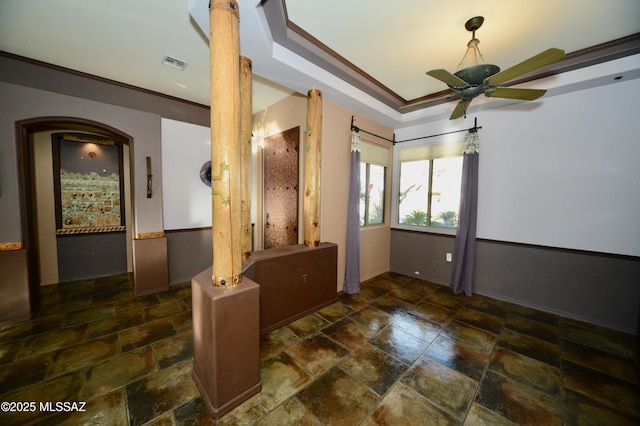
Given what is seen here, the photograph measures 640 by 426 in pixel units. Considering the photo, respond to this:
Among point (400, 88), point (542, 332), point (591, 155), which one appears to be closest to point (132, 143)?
point (400, 88)

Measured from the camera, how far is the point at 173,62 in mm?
2598

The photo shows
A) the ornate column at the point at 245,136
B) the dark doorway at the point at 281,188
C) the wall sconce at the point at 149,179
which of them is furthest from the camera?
the dark doorway at the point at 281,188

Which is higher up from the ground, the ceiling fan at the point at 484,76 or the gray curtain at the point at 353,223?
the ceiling fan at the point at 484,76

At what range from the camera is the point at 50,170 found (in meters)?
3.45

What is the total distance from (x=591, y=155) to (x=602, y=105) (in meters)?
0.57

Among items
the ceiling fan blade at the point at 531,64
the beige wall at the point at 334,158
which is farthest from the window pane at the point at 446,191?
the ceiling fan blade at the point at 531,64

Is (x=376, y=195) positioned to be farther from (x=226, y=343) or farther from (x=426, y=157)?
(x=226, y=343)

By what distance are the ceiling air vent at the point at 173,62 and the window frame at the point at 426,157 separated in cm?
358

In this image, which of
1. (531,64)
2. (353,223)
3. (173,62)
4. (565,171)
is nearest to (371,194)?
(353,223)

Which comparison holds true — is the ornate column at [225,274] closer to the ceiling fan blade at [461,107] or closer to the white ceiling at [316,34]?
the white ceiling at [316,34]

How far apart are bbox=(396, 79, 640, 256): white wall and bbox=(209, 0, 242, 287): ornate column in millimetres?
3562

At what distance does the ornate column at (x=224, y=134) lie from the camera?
1498 millimetres

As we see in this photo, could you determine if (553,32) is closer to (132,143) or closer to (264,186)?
Result: (264,186)

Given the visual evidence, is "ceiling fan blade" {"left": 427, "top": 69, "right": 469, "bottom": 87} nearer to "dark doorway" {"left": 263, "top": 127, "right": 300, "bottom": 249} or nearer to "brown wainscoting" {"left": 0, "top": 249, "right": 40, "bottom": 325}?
"dark doorway" {"left": 263, "top": 127, "right": 300, "bottom": 249}
